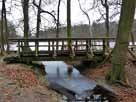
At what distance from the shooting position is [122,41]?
14.6 metres

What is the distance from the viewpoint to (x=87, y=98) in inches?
469

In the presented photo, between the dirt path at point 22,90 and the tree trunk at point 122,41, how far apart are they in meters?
3.61

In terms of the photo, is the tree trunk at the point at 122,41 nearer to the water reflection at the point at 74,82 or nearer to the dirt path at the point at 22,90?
the water reflection at the point at 74,82

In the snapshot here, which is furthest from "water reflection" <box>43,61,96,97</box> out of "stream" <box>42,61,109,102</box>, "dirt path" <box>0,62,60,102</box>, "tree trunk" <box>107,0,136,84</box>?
"dirt path" <box>0,62,60,102</box>

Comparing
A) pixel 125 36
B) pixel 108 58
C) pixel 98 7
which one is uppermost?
pixel 98 7

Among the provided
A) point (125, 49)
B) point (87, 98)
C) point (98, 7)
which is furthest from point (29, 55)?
point (98, 7)

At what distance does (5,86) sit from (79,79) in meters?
5.38

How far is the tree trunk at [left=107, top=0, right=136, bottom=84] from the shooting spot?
14.1 meters

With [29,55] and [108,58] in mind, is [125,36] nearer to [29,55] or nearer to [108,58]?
[108,58]

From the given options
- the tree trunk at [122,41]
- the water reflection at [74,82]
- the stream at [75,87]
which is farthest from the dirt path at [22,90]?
the tree trunk at [122,41]

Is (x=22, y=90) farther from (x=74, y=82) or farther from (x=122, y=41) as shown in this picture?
(x=122, y=41)

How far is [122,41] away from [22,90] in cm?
544

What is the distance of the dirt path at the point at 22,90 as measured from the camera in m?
10.6

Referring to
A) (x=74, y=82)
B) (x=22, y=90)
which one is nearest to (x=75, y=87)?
(x=74, y=82)
